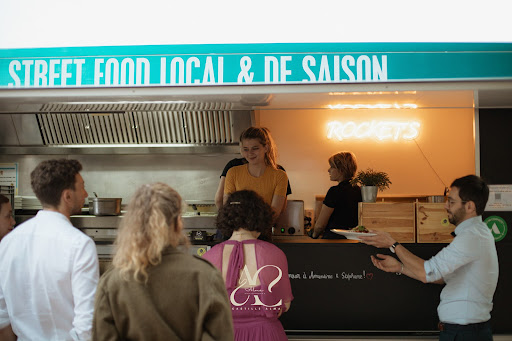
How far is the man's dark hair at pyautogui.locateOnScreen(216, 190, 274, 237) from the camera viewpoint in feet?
11.2

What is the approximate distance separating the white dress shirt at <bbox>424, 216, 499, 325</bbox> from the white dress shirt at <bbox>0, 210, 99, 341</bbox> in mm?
2142

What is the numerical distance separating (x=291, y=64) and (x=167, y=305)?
2.23 metres

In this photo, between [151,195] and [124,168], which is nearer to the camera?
[151,195]

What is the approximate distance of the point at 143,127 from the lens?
7.57 meters

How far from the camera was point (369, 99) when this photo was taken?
4391 mm

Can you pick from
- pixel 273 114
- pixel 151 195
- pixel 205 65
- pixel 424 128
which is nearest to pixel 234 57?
pixel 205 65

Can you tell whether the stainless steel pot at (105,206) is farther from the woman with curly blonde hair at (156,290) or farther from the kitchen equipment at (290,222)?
the woman with curly blonde hair at (156,290)

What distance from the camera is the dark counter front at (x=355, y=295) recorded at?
4844mm

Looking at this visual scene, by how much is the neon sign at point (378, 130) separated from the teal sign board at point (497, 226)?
3.89 m

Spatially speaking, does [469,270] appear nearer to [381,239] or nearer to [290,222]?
[381,239]

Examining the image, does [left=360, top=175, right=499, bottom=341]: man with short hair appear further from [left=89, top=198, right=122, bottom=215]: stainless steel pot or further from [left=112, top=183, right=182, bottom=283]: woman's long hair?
[left=89, top=198, right=122, bottom=215]: stainless steel pot

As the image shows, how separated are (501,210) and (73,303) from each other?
385 centimetres

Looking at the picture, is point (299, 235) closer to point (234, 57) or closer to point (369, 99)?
point (369, 99)

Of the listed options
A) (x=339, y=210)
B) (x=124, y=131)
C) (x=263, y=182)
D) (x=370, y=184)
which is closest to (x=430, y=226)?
(x=370, y=184)
